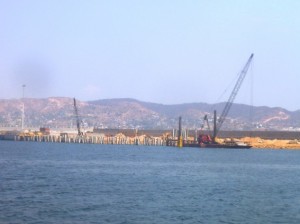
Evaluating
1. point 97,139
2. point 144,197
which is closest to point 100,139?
point 97,139

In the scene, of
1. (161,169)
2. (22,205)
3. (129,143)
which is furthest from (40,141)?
(22,205)

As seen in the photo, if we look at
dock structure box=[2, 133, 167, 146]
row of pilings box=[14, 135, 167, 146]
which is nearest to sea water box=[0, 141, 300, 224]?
row of pilings box=[14, 135, 167, 146]

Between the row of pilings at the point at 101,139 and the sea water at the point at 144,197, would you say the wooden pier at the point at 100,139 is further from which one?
the sea water at the point at 144,197

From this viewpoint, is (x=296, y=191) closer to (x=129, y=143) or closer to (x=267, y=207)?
(x=267, y=207)

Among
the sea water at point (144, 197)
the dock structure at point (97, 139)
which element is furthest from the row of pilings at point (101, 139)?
the sea water at point (144, 197)

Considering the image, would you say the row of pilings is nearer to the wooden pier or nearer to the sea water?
the wooden pier

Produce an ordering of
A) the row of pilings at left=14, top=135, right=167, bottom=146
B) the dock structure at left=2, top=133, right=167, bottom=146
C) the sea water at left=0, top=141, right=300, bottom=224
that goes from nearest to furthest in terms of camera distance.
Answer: the sea water at left=0, top=141, right=300, bottom=224 → the row of pilings at left=14, top=135, right=167, bottom=146 → the dock structure at left=2, top=133, right=167, bottom=146

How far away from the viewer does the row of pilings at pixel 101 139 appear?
157m

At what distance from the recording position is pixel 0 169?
60844 mm

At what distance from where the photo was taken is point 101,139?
16612 centimetres

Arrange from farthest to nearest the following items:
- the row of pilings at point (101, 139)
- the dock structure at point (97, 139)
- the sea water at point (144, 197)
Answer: the dock structure at point (97, 139)
the row of pilings at point (101, 139)
the sea water at point (144, 197)

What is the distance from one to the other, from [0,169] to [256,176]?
2596 centimetres

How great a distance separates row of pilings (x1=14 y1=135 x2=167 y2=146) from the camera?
6176 inches

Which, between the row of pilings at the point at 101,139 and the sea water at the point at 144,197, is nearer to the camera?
the sea water at the point at 144,197
